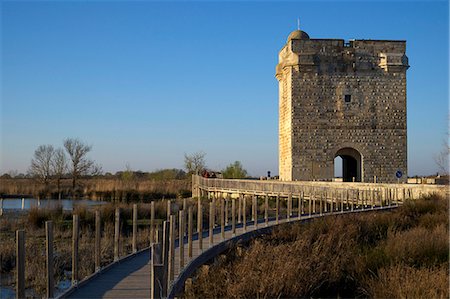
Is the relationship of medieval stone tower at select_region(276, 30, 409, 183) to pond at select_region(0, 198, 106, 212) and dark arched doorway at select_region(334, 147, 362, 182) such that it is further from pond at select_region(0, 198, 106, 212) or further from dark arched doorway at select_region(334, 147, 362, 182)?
pond at select_region(0, 198, 106, 212)

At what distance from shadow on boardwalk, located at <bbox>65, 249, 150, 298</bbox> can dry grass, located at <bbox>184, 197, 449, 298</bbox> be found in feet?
3.37

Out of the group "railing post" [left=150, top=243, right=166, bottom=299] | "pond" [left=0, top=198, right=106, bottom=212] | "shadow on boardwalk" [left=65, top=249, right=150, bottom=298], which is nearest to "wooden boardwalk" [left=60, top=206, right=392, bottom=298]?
"shadow on boardwalk" [left=65, top=249, right=150, bottom=298]

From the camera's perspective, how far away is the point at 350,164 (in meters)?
34.1

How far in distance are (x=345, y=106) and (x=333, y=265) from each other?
20465mm

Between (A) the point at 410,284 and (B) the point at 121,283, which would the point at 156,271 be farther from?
(A) the point at 410,284

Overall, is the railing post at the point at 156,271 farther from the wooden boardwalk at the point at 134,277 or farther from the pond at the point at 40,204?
the pond at the point at 40,204

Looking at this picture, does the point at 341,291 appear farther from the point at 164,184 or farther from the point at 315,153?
the point at 164,184

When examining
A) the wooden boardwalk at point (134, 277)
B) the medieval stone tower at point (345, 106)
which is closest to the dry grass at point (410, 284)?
the wooden boardwalk at point (134, 277)

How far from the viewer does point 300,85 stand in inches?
1194

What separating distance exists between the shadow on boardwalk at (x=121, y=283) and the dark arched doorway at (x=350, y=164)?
2299 centimetres

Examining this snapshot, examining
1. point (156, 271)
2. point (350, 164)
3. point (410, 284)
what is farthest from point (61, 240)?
point (350, 164)

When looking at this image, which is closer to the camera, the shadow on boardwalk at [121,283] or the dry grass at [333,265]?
the shadow on boardwalk at [121,283]

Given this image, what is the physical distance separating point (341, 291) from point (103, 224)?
1097 centimetres

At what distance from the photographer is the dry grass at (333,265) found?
902 centimetres
